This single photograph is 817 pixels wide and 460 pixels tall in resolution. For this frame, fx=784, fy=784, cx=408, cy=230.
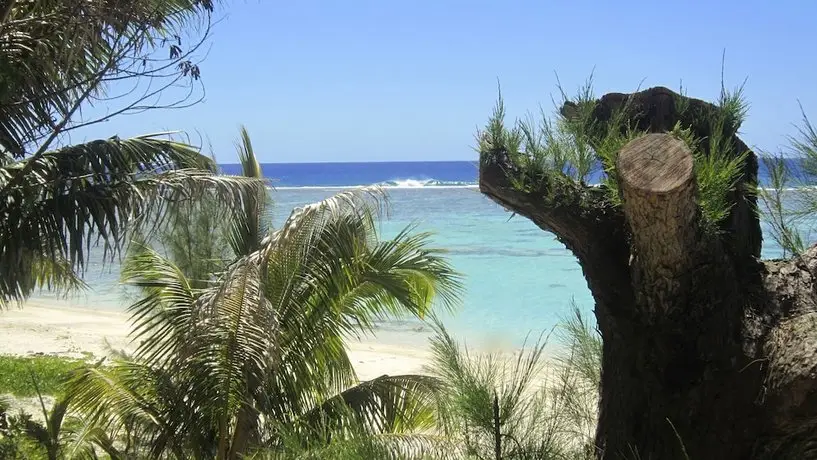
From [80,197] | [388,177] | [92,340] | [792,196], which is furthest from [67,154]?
[388,177]

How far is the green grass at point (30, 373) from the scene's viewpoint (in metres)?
10.3

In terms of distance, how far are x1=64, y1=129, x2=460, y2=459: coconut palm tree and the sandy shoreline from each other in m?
6.95

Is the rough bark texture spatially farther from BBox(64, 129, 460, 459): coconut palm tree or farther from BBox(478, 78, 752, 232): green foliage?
BBox(64, 129, 460, 459): coconut palm tree

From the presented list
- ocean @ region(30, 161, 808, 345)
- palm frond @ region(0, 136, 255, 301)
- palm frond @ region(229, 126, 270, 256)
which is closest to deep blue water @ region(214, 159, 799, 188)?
ocean @ region(30, 161, 808, 345)

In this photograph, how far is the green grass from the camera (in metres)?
10.3

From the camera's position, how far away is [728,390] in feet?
10.1

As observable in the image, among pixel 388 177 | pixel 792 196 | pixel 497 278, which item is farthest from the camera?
pixel 388 177

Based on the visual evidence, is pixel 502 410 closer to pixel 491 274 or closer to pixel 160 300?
pixel 160 300

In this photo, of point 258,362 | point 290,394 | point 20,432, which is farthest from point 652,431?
point 20,432

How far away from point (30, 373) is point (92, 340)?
765cm

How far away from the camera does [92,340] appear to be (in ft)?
55.2

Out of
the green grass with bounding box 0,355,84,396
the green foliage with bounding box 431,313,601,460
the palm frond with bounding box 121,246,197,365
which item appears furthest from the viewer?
the green grass with bounding box 0,355,84,396

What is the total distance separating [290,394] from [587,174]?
3.16m

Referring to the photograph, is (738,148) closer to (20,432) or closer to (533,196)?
(533,196)
